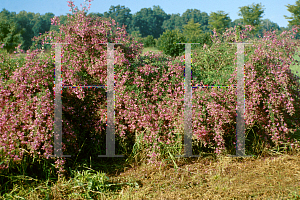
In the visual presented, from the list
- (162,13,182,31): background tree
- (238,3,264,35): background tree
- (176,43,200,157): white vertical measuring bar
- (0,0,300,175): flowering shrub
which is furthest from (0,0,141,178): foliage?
(162,13,182,31): background tree

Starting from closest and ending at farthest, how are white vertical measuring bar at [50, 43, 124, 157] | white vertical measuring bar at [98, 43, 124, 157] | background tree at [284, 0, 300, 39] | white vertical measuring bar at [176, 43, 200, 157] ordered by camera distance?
white vertical measuring bar at [50, 43, 124, 157], white vertical measuring bar at [176, 43, 200, 157], white vertical measuring bar at [98, 43, 124, 157], background tree at [284, 0, 300, 39]

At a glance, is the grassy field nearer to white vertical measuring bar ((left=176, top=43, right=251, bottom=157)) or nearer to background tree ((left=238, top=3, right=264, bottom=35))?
white vertical measuring bar ((left=176, top=43, right=251, bottom=157))

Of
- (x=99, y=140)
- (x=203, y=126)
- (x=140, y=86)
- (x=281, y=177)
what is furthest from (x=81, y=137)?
(x=281, y=177)

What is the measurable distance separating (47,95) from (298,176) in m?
3.34

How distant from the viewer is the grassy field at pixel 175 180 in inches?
113

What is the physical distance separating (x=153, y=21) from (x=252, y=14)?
89.0 feet

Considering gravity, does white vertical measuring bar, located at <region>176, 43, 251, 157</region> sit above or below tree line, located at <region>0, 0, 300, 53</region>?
below

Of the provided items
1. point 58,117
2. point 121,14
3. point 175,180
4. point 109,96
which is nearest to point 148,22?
point 121,14

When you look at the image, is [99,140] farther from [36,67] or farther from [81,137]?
[36,67]

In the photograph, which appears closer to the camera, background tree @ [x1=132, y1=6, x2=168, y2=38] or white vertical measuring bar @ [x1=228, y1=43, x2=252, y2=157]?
white vertical measuring bar @ [x1=228, y1=43, x2=252, y2=157]

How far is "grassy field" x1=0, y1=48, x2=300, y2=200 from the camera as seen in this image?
9.38 ft

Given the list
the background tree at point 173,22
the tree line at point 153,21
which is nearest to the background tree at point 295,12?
the tree line at point 153,21

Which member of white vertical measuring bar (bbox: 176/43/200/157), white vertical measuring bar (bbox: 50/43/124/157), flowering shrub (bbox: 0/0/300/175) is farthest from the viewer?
white vertical measuring bar (bbox: 176/43/200/157)

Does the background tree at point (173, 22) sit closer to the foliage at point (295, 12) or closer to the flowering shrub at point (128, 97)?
the foliage at point (295, 12)
